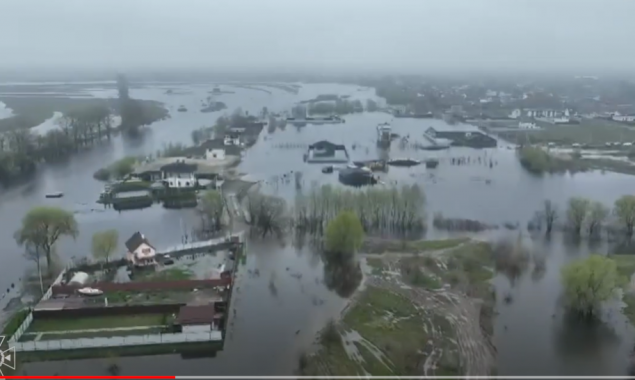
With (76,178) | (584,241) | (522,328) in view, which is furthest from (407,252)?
(76,178)

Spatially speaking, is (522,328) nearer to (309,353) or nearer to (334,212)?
(309,353)

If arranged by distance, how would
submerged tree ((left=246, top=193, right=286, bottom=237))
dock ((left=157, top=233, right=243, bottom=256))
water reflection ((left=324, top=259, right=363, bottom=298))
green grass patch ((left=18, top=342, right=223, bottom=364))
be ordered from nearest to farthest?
1. green grass patch ((left=18, top=342, right=223, bottom=364))
2. water reflection ((left=324, top=259, right=363, bottom=298))
3. dock ((left=157, top=233, right=243, bottom=256))
4. submerged tree ((left=246, top=193, right=286, bottom=237))

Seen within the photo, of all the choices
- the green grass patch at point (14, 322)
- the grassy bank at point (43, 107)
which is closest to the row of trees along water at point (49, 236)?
the green grass patch at point (14, 322)

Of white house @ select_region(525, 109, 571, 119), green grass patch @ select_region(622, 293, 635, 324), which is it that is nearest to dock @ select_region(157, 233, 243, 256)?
green grass patch @ select_region(622, 293, 635, 324)

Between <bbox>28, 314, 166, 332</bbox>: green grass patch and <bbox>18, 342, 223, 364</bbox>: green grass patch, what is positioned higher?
<bbox>28, 314, 166, 332</bbox>: green grass patch

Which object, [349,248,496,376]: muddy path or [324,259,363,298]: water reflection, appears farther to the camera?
[324,259,363,298]: water reflection

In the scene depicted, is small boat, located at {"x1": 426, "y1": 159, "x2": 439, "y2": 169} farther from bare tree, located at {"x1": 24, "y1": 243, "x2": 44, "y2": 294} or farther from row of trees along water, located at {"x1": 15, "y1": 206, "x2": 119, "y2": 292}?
bare tree, located at {"x1": 24, "y1": 243, "x2": 44, "y2": 294}
